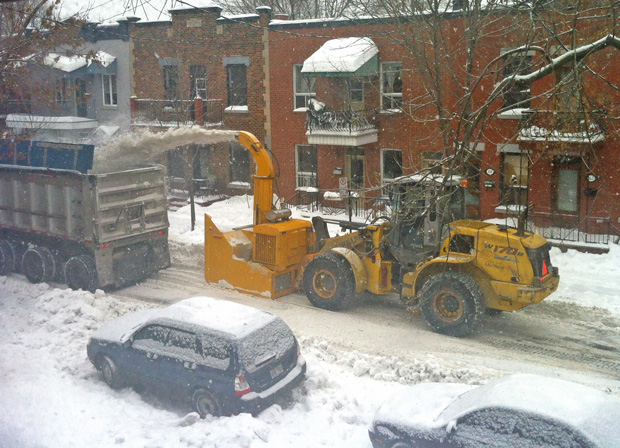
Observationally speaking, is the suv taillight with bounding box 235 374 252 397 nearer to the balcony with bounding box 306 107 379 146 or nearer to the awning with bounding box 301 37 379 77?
the balcony with bounding box 306 107 379 146

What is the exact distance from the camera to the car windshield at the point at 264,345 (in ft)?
29.1

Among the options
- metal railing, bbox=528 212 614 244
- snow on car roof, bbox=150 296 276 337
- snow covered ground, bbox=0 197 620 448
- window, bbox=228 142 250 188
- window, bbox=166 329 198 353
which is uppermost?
window, bbox=228 142 250 188

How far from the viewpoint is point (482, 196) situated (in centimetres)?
2203

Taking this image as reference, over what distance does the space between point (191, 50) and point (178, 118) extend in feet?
19.8

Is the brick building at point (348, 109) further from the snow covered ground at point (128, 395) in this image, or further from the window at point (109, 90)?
the snow covered ground at point (128, 395)

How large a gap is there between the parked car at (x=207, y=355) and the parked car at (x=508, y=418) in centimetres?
187

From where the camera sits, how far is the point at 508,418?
691 cm

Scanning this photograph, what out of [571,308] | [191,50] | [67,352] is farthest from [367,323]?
[191,50]

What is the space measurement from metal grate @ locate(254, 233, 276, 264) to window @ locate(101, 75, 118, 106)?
20416 millimetres

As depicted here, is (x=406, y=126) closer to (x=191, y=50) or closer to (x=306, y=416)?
(x=191, y=50)

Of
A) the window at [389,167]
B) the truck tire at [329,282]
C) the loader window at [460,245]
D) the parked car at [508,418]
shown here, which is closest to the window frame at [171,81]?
the window at [389,167]

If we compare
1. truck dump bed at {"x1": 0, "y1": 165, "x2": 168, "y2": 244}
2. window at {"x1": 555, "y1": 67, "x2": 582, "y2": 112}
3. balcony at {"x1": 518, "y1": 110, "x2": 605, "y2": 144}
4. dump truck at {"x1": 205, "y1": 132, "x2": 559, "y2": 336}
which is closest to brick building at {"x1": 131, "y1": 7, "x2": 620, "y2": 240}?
balcony at {"x1": 518, "y1": 110, "x2": 605, "y2": 144}

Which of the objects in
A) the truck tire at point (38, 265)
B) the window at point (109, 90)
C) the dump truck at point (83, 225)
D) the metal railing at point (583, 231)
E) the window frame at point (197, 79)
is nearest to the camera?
the dump truck at point (83, 225)

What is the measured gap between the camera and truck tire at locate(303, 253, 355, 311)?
13766 mm
